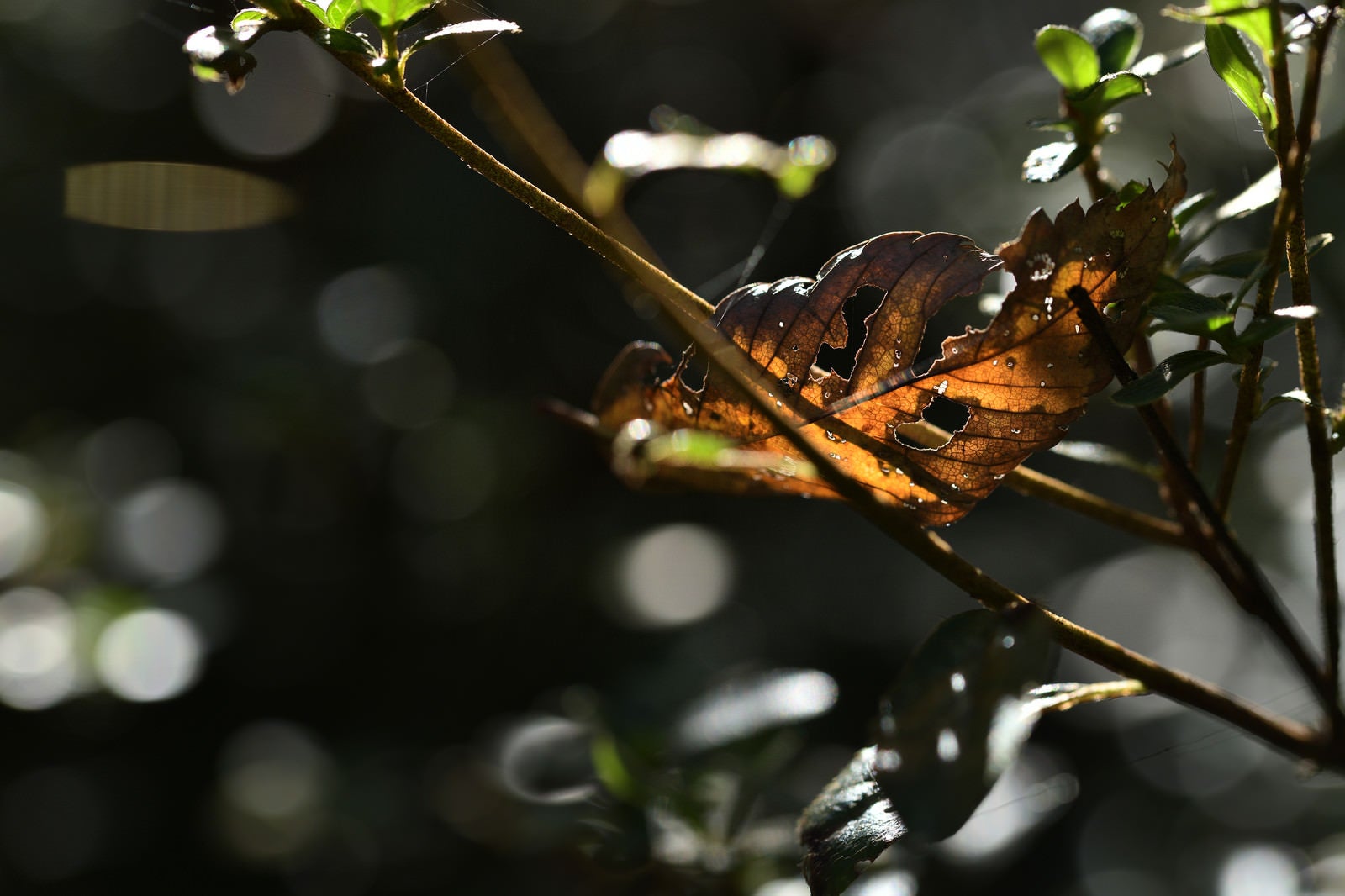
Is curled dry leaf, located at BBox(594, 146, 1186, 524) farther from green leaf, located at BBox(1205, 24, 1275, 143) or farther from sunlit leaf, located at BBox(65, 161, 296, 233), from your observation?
sunlit leaf, located at BBox(65, 161, 296, 233)

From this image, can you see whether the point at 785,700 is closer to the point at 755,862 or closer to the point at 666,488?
the point at 755,862

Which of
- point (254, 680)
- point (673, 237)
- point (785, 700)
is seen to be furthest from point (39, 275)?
point (785, 700)

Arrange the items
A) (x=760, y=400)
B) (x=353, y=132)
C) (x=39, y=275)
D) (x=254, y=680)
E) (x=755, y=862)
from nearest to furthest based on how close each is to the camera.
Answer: (x=760, y=400) → (x=755, y=862) → (x=254, y=680) → (x=39, y=275) → (x=353, y=132)

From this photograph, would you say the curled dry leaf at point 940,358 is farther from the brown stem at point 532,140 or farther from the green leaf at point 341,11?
the green leaf at point 341,11

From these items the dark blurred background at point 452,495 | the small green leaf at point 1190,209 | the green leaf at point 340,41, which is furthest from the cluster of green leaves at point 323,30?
the dark blurred background at point 452,495

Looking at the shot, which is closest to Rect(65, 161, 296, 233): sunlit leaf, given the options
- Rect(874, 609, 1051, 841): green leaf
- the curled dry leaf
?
the curled dry leaf
